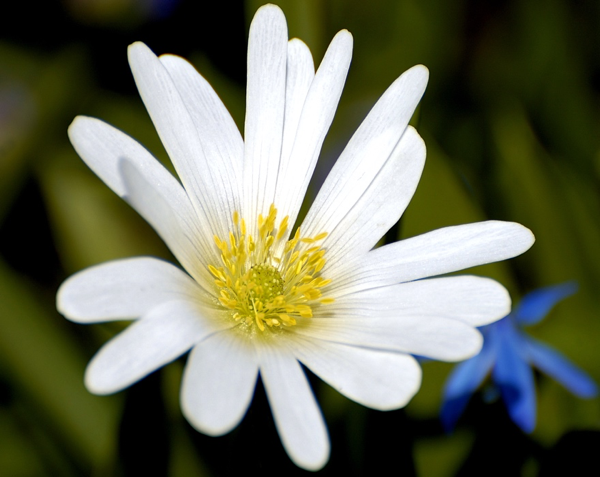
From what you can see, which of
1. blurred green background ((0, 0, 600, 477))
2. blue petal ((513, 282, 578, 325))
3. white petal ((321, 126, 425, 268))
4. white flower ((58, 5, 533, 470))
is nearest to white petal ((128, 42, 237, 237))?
white flower ((58, 5, 533, 470))

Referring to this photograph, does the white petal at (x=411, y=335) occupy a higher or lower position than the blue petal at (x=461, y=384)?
higher

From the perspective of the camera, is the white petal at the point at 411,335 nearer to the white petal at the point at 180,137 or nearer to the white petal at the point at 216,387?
the white petal at the point at 216,387

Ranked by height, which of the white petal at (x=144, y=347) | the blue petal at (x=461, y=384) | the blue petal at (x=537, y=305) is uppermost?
the white petal at (x=144, y=347)

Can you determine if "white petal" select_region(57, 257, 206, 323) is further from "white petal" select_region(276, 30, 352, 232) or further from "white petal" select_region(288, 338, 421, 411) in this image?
"white petal" select_region(276, 30, 352, 232)

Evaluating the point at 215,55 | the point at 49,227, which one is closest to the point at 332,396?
the point at 49,227

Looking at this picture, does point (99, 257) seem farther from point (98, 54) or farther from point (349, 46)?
point (98, 54)

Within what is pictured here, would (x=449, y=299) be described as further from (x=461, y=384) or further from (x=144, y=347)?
(x=144, y=347)

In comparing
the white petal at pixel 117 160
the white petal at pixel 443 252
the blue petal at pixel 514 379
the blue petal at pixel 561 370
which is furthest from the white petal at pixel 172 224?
the blue petal at pixel 561 370
